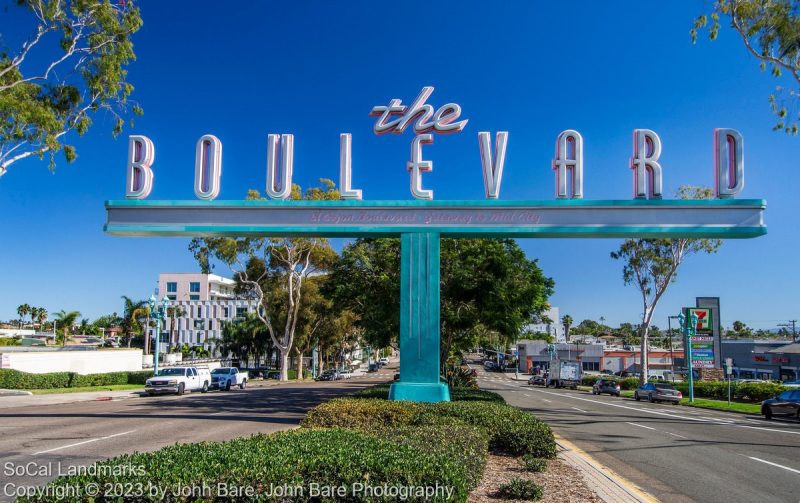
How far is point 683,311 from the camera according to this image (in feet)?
140

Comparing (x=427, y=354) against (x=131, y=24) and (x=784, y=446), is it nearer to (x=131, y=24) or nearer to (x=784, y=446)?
(x=784, y=446)

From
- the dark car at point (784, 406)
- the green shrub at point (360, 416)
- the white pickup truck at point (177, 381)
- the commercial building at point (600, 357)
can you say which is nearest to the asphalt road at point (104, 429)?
the green shrub at point (360, 416)

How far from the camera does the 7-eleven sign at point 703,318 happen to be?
41.9 metres

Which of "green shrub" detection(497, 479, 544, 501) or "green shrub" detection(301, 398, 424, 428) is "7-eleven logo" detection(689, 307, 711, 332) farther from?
"green shrub" detection(497, 479, 544, 501)

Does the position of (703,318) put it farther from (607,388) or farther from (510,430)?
(510,430)

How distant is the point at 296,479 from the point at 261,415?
15915mm

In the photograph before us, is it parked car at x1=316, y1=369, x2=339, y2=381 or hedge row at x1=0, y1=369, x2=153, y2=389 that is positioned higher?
hedge row at x1=0, y1=369, x2=153, y2=389

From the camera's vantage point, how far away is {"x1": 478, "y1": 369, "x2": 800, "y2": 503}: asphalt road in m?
9.35

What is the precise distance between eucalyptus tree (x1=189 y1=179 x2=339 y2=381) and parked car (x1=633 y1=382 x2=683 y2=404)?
24.4 meters

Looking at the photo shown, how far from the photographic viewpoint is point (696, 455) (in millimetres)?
13211

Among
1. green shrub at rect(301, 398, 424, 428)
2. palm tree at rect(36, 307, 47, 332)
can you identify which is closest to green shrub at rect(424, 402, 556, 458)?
green shrub at rect(301, 398, 424, 428)

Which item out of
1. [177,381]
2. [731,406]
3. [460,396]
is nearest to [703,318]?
[731,406]

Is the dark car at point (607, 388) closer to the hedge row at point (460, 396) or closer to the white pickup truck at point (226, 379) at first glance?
the white pickup truck at point (226, 379)

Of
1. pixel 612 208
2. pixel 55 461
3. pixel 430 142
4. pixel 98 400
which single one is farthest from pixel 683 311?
pixel 55 461
